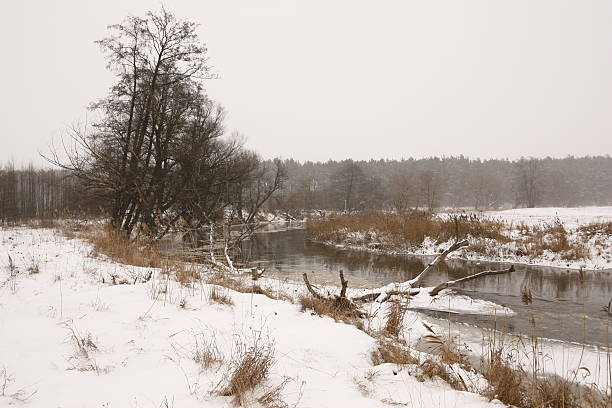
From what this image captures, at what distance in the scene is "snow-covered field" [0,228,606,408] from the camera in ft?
8.26

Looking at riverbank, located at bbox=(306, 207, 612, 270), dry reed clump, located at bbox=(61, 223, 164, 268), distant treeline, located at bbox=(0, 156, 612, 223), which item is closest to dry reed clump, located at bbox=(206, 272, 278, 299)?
dry reed clump, located at bbox=(61, 223, 164, 268)

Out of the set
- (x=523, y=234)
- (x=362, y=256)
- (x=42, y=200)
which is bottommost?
(x=362, y=256)

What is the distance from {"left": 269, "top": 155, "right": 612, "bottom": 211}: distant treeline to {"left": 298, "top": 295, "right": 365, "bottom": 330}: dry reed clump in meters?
36.3

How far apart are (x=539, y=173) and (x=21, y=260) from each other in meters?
70.8

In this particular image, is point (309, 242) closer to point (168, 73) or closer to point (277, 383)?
point (168, 73)

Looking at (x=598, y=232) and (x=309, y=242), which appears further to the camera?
(x=309, y=242)

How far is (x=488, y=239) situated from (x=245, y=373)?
53.5 feet

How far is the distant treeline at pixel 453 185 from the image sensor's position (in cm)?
5619

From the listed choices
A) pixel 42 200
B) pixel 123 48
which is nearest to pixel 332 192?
pixel 42 200

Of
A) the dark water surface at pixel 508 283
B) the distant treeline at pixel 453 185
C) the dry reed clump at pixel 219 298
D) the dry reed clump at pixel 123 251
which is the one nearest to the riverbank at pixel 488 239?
the dark water surface at pixel 508 283

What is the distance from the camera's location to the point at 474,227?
17.1 m

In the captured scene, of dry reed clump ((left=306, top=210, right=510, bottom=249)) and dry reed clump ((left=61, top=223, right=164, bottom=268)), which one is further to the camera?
dry reed clump ((left=306, top=210, right=510, bottom=249))

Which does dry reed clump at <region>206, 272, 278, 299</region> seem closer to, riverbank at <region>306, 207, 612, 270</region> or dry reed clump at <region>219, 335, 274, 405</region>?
dry reed clump at <region>219, 335, 274, 405</region>

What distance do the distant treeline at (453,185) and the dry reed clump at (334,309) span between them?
3629cm
